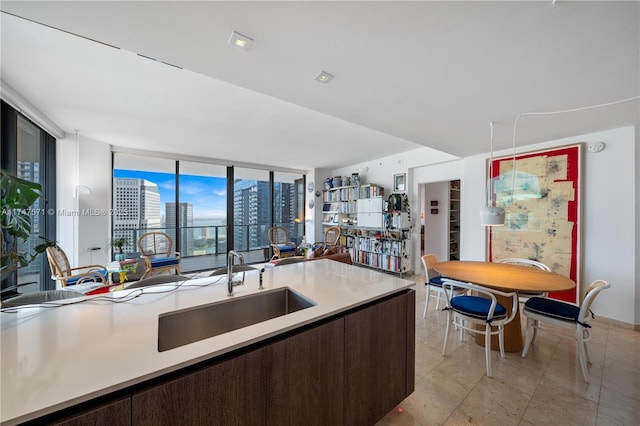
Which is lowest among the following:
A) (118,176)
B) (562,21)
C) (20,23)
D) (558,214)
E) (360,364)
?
(360,364)

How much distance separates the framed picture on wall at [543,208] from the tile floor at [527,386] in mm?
1033

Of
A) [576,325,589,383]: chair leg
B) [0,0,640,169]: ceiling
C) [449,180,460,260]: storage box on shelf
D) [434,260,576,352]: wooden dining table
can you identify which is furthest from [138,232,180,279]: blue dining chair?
[449,180,460,260]: storage box on shelf

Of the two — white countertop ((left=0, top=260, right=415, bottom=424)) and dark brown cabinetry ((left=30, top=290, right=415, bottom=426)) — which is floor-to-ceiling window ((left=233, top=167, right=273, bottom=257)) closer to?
white countertop ((left=0, top=260, right=415, bottom=424))

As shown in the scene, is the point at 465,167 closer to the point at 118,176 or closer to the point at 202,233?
the point at 202,233

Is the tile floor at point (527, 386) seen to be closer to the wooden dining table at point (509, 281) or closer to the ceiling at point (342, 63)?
the wooden dining table at point (509, 281)

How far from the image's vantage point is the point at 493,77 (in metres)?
1.82

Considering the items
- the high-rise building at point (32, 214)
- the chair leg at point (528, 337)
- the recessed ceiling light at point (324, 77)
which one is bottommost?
the chair leg at point (528, 337)

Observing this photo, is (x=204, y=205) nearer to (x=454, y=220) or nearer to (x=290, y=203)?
(x=290, y=203)

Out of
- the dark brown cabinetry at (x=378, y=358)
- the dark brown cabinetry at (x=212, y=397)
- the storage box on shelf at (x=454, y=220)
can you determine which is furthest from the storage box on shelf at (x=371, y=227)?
the dark brown cabinetry at (x=212, y=397)

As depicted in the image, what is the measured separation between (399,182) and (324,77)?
3923 mm

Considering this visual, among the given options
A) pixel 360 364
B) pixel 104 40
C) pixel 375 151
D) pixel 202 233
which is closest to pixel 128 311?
pixel 360 364

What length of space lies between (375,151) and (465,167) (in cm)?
171

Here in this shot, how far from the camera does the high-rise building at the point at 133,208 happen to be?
4980mm

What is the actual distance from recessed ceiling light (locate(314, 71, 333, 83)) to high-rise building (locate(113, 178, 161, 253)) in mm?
5139
